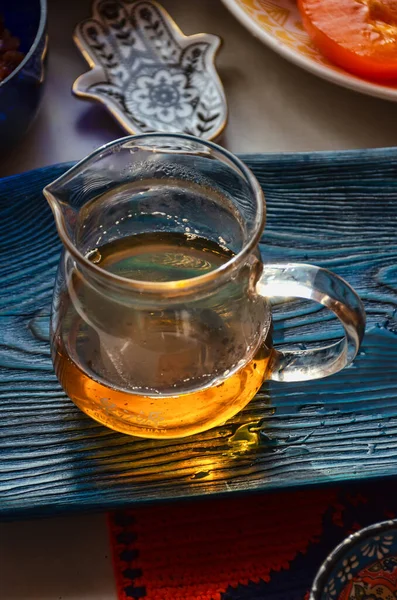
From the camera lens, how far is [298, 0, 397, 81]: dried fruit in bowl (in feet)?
2.92

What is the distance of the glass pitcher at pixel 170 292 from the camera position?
0.52 metres

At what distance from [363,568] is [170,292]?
25 centimetres

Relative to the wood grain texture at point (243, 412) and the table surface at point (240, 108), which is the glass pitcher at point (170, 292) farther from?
the table surface at point (240, 108)

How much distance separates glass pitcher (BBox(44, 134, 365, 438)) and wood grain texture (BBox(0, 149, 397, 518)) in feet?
0.12

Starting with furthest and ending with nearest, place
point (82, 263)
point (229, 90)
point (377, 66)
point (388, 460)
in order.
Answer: point (229, 90), point (377, 66), point (388, 460), point (82, 263)

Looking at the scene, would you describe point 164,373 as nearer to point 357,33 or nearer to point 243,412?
point 243,412

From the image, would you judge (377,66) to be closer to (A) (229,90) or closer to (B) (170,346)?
(A) (229,90)

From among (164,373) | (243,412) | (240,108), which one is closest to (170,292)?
(164,373)

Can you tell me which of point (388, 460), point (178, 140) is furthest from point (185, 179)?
point (388, 460)

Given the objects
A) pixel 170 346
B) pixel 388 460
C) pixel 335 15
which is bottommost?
pixel 388 460

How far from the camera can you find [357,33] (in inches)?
35.6

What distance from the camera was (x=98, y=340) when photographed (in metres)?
0.55

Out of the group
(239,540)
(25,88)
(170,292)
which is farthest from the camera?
(25,88)

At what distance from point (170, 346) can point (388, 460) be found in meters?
→ 0.21
